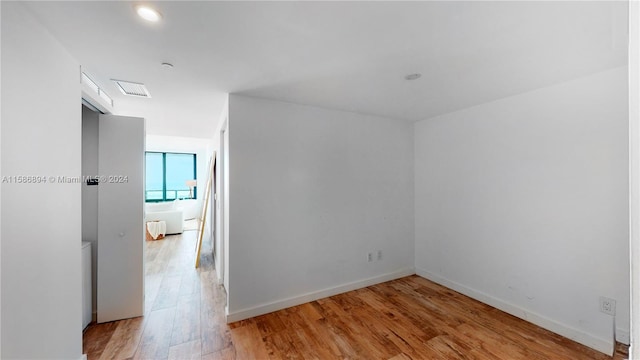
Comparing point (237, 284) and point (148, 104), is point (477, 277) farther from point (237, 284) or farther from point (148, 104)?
point (148, 104)

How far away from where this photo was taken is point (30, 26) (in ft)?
4.82

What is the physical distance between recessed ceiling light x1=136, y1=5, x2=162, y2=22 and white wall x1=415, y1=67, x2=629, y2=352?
324cm

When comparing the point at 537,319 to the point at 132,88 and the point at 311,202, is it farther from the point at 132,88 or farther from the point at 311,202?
the point at 132,88

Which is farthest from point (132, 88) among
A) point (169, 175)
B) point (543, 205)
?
point (169, 175)

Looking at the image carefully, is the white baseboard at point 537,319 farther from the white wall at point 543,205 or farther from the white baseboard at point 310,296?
the white baseboard at point 310,296

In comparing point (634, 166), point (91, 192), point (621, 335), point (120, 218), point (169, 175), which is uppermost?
point (169, 175)

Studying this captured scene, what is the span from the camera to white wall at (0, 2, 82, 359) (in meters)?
1.36

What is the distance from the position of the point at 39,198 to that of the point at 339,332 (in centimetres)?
245

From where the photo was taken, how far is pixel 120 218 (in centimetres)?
263

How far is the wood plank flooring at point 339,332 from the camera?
7.12 feet

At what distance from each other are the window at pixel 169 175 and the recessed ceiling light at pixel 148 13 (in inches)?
310

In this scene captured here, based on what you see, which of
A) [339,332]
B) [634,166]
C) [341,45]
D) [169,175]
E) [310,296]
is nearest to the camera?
[634,166]

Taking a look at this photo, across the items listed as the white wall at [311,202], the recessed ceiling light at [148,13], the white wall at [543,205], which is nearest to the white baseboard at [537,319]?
the white wall at [543,205]

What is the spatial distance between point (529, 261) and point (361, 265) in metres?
1.80
